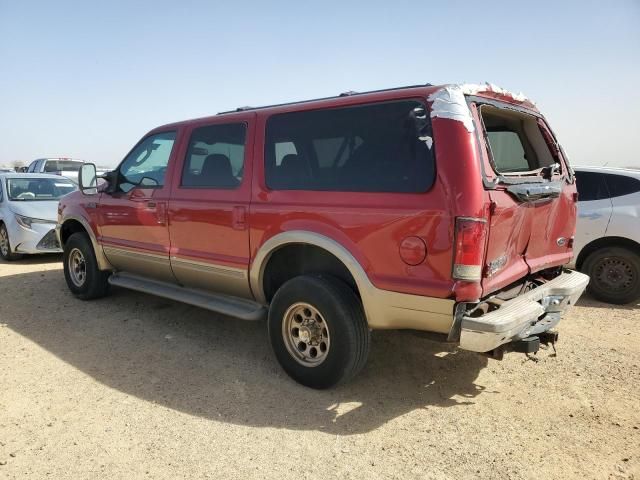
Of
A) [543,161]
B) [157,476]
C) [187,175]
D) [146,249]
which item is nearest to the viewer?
[157,476]

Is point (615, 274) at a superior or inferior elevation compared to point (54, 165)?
inferior

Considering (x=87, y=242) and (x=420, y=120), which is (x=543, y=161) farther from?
(x=87, y=242)

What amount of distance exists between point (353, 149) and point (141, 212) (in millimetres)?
2468

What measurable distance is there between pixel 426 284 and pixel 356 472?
1.10m

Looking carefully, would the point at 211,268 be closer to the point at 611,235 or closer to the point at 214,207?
the point at 214,207

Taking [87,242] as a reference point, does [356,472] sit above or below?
below

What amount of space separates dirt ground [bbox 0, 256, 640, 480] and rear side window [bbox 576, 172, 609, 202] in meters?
1.96

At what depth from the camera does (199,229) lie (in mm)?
3988

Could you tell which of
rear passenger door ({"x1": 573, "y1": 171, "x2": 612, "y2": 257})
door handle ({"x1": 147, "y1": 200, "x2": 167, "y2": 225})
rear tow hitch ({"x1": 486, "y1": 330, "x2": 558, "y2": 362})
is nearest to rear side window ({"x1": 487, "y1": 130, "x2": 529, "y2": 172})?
rear tow hitch ({"x1": 486, "y1": 330, "x2": 558, "y2": 362})

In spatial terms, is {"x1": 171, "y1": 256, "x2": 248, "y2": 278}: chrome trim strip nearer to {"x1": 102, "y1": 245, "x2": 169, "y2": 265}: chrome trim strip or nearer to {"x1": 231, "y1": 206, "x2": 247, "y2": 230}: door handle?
{"x1": 102, "y1": 245, "x2": 169, "y2": 265}: chrome trim strip

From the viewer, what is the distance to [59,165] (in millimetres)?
15742

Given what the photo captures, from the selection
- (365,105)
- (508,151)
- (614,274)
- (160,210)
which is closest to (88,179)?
(160,210)

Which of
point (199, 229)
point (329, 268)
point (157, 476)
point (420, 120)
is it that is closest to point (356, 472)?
point (157, 476)

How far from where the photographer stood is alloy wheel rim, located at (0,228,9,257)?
26.3ft
